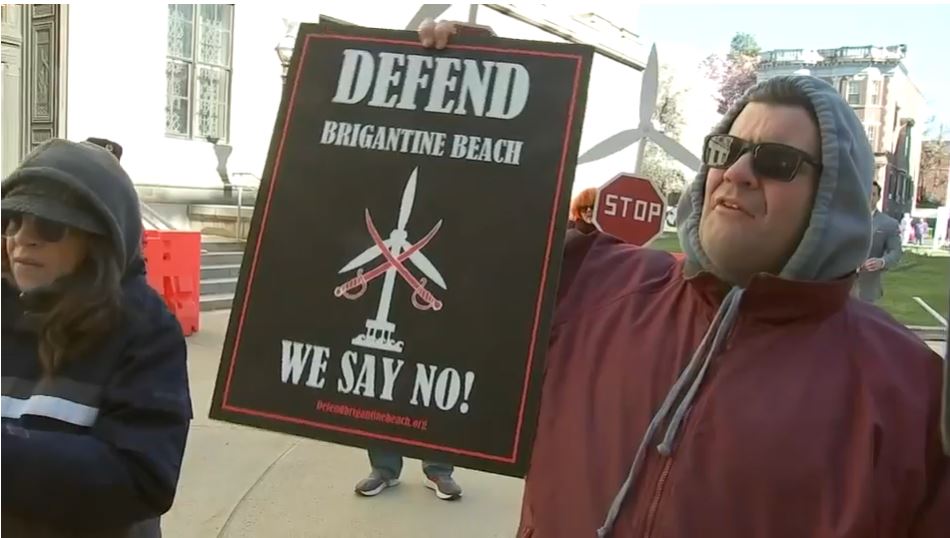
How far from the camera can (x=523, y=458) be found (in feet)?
4.74

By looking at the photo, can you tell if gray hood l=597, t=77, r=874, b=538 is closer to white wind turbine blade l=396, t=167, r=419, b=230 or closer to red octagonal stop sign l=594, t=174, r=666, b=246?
white wind turbine blade l=396, t=167, r=419, b=230

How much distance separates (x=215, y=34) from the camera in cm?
1279

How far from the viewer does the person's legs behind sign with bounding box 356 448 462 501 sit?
176 inches

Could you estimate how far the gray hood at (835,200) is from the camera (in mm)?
1399

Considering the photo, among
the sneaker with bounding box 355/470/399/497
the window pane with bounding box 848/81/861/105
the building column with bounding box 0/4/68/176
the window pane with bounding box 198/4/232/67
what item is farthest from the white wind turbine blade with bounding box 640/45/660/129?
the window pane with bounding box 198/4/232/67

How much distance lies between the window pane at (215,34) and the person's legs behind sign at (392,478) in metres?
9.65

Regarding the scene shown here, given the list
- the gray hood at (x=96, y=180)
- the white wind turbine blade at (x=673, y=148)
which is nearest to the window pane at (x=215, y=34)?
the white wind turbine blade at (x=673, y=148)

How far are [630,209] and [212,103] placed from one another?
29.9 feet

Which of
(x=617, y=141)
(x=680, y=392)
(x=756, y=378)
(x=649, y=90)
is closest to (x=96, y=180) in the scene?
(x=680, y=392)

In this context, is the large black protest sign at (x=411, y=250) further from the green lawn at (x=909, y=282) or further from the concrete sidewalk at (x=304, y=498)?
the green lawn at (x=909, y=282)

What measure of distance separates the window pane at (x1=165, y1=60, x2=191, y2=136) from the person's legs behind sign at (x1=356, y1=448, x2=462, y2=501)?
9179 millimetres

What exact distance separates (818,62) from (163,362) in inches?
387

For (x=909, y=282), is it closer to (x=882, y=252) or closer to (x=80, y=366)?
(x=882, y=252)

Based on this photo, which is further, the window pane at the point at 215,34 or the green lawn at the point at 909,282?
the window pane at the point at 215,34
